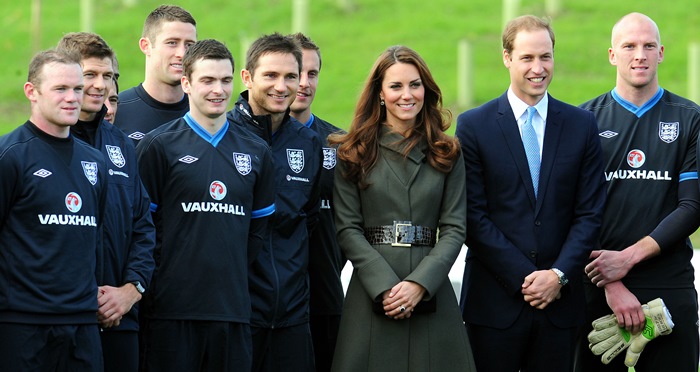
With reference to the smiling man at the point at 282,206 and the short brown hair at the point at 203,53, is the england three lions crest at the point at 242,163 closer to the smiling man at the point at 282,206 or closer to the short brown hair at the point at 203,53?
the smiling man at the point at 282,206

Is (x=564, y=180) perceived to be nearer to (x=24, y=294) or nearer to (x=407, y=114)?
(x=407, y=114)

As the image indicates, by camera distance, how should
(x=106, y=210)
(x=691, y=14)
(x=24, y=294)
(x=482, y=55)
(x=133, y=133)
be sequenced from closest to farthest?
1. (x=24, y=294)
2. (x=106, y=210)
3. (x=133, y=133)
4. (x=482, y=55)
5. (x=691, y=14)

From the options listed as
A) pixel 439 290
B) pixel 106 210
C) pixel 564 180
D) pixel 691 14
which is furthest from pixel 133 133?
pixel 691 14

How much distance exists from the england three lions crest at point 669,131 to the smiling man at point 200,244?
7.86 feet

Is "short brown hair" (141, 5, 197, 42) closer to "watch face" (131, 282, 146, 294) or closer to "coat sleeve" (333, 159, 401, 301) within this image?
"coat sleeve" (333, 159, 401, 301)

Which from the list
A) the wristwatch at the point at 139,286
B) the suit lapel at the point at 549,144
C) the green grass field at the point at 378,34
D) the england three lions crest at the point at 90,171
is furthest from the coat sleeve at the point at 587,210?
the green grass field at the point at 378,34

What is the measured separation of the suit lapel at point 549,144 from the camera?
19.5 ft

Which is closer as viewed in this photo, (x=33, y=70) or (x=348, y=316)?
(x=33, y=70)

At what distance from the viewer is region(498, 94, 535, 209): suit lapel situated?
5949 mm

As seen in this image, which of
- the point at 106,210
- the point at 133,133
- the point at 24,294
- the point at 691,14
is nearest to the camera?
the point at 24,294

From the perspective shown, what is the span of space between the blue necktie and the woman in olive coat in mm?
415

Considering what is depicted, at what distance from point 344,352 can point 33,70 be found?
79.9 inches

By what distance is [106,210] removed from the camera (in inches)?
211

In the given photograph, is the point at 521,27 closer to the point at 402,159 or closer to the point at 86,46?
the point at 402,159
